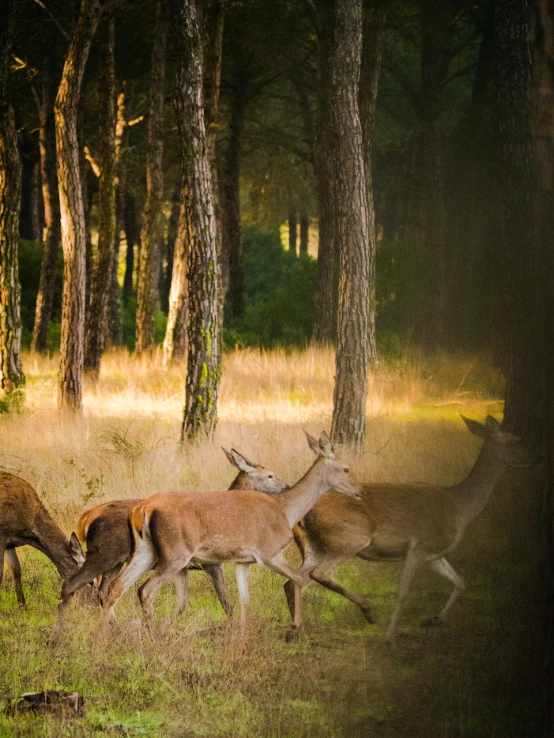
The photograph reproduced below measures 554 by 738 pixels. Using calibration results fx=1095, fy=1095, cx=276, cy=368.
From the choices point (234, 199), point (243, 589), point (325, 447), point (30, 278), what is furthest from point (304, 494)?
point (30, 278)

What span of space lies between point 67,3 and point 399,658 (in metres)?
19.7

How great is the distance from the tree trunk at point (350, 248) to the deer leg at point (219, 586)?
213 inches

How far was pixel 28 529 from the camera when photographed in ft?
25.8

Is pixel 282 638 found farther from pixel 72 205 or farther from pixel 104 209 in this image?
pixel 104 209

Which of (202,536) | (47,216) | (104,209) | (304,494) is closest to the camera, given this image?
(202,536)

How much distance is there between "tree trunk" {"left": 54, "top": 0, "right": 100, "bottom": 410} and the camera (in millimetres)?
15988

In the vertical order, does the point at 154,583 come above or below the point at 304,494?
below

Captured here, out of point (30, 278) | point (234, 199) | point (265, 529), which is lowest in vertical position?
point (265, 529)

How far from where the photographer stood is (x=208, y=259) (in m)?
13.2

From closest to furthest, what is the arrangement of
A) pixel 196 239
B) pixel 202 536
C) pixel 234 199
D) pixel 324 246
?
pixel 202 536 → pixel 196 239 → pixel 324 246 → pixel 234 199

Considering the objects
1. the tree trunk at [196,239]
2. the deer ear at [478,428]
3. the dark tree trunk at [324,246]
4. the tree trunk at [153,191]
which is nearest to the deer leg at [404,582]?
the deer ear at [478,428]

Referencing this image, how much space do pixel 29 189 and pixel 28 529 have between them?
25.0m

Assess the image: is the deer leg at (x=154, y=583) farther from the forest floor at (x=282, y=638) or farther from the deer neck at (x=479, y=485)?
the deer neck at (x=479, y=485)

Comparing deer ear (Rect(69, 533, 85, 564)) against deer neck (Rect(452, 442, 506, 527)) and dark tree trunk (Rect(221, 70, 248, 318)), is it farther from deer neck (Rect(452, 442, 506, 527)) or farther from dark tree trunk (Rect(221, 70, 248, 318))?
dark tree trunk (Rect(221, 70, 248, 318))
